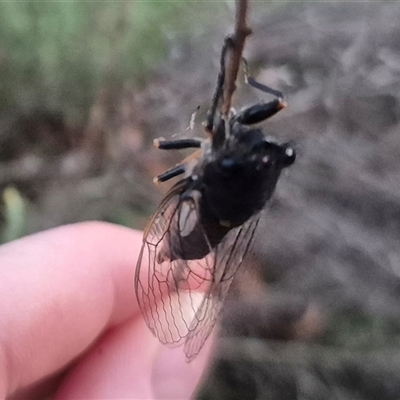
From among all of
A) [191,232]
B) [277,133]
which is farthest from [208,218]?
[277,133]

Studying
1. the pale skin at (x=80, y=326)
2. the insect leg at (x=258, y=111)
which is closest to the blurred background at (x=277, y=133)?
the pale skin at (x=80, y=326)

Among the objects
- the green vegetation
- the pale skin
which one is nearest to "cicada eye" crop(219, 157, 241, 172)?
the pale skin

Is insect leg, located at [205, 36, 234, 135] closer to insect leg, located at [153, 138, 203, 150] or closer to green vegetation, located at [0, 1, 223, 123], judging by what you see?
insect leg, located at [153, 138, 203, 150]

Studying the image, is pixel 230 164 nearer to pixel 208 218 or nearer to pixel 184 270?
pixel 208 218

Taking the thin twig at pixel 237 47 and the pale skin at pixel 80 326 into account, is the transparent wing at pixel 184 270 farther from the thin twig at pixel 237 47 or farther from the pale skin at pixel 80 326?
the thin twig at pixel 237 47

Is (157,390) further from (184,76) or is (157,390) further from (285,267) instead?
(184,76)

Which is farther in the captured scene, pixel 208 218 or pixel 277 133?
pixel 277 133

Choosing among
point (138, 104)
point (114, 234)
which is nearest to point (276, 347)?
point (114, 234)
